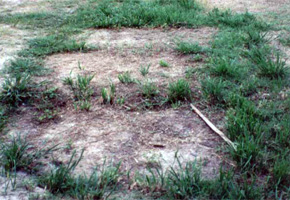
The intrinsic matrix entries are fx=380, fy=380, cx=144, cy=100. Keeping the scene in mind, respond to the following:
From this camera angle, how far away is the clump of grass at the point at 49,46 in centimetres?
412

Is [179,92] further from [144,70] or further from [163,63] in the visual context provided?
[163,63]

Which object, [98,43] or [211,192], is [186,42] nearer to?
[98,43]

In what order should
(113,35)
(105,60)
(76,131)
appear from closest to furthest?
(76,131)
(105,60)
(113,35)

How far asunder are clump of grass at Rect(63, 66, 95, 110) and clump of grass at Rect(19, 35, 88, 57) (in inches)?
32.6

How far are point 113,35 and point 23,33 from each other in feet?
3.71

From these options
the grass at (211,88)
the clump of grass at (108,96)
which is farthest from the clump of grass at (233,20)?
the clump of grass at (108,96)

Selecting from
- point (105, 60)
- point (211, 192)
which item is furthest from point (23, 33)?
point (211, 192)

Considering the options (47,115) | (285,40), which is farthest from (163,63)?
(285,40)

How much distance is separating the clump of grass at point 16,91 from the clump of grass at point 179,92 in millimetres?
1185

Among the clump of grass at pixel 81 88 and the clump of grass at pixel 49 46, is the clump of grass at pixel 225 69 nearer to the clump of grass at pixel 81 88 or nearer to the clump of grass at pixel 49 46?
the clump of grass at pixel 81 88

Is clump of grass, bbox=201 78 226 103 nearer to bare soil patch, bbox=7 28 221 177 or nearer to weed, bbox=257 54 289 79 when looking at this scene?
bare soil patch, bbox=7 28 221 177

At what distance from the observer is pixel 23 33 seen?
4.75 meters

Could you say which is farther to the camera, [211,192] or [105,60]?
[105,60]

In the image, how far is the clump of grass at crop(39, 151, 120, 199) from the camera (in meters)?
2.08
